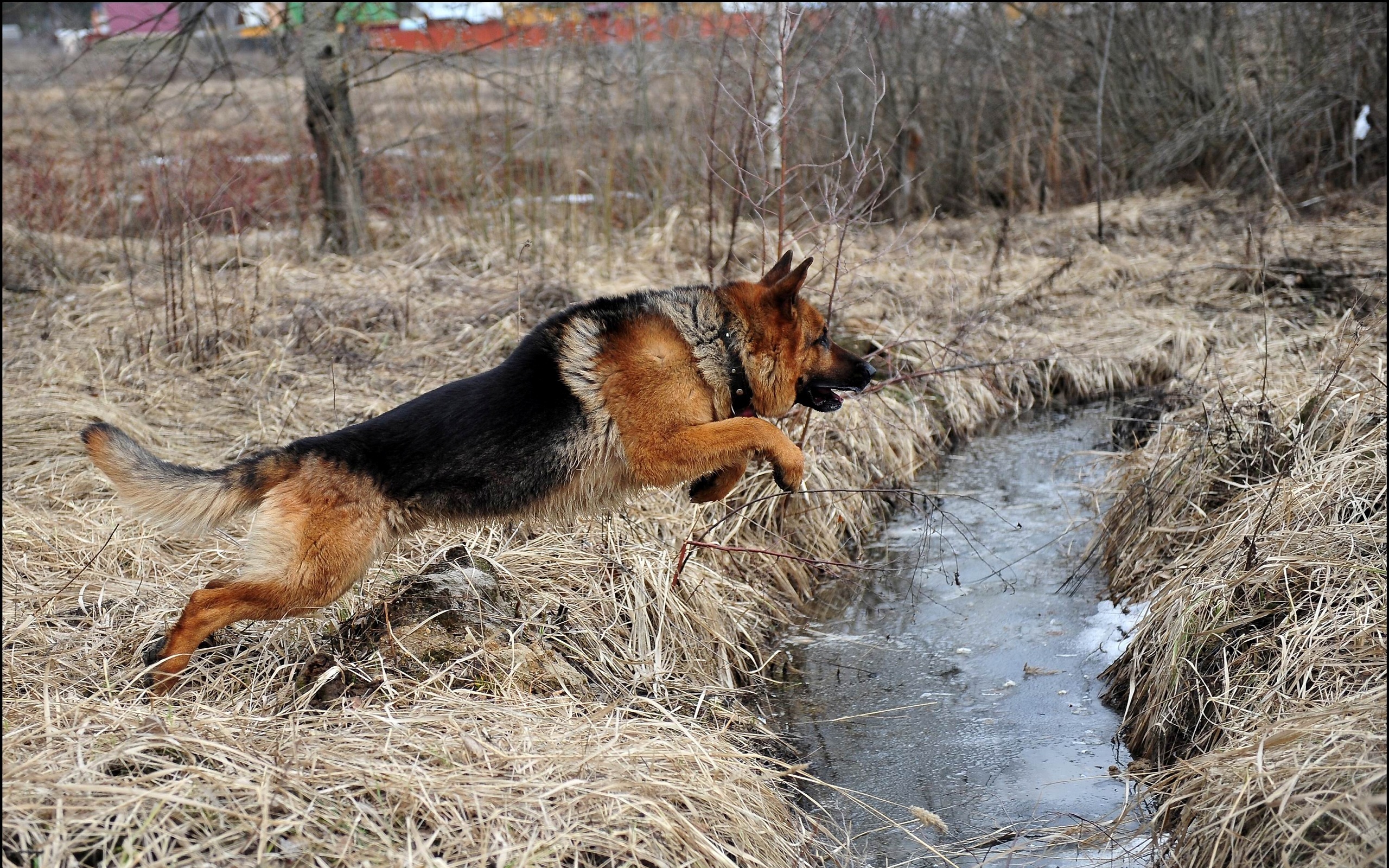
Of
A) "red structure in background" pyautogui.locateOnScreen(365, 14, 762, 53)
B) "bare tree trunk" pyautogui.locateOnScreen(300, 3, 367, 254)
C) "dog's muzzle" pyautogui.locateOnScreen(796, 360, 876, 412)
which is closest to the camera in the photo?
"dog's muzzle" pyautogui.locateOnScreen(796, 360, 876, 412)

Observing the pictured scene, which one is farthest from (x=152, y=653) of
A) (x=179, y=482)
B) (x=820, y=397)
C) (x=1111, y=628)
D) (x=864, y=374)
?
(x=1111, y=628)

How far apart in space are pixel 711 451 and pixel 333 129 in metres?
8.20

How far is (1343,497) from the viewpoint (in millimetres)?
4633

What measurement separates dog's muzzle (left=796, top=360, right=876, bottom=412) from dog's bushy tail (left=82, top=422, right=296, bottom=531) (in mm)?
2261

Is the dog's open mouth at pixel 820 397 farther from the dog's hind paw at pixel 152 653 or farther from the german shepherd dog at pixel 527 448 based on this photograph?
the dog's hind paw at pixel 152 653

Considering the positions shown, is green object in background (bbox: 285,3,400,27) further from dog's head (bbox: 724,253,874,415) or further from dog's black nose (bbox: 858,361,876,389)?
dog's black nose (bbox: 858,361,876,389)

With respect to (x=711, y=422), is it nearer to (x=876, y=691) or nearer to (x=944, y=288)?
(x=876, y=691)

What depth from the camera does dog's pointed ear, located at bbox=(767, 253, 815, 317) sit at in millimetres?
4629

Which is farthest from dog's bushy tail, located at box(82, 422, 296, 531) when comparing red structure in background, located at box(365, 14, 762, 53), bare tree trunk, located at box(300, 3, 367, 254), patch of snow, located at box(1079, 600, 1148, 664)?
bare tree trunk, located at box(300, 3, 367, 254)

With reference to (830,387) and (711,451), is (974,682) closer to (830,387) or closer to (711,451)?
(830,387)

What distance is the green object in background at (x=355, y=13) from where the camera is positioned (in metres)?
11.1

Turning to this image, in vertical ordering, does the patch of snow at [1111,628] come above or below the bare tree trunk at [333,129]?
below

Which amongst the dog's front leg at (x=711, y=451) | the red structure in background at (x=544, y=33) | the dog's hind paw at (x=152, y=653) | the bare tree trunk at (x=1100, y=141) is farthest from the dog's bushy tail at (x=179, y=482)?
the bare tree trunk at (x=1100, y=141)

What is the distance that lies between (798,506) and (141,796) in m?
4.17
